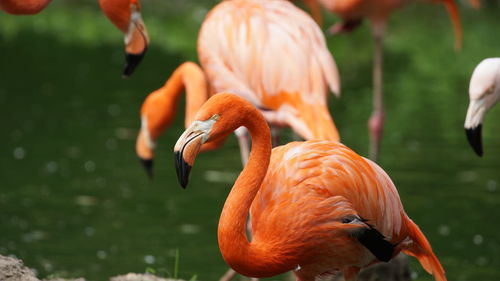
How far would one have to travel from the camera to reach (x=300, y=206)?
3.17m

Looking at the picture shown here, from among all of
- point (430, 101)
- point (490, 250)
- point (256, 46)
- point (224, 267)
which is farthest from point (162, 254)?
point (430, 101)

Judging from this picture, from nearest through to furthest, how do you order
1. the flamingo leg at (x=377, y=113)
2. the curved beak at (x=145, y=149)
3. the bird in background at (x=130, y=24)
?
the bird in background at (x=130, y=24), the curved beak at (x=145, y=149), the flamingo leg at (x=377, y=113)

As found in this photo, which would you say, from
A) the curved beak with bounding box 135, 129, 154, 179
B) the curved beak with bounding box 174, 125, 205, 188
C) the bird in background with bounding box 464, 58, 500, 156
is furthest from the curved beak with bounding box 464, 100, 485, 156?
the curved beak with bounding box 135, 129, 154, 179

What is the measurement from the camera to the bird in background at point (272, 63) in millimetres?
4281

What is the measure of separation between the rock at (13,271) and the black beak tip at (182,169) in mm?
760

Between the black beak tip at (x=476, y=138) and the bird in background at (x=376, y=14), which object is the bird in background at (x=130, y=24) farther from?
the bird in background at (x=376, y=14)

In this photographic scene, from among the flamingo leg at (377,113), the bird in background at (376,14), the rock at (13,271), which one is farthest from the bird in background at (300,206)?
the bird in background at (376,14)

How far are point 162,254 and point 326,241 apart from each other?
7.43 ft

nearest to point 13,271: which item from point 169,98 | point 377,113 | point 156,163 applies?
point 169,98

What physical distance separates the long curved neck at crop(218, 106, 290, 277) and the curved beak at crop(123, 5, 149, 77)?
4.79ft

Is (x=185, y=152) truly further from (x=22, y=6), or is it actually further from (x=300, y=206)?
(x=22, y=6)

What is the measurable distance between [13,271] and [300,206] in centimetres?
97

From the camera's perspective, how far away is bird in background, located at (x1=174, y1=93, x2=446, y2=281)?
3029 mm

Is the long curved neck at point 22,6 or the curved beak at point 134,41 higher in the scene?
the long curved neck at point 22,6
